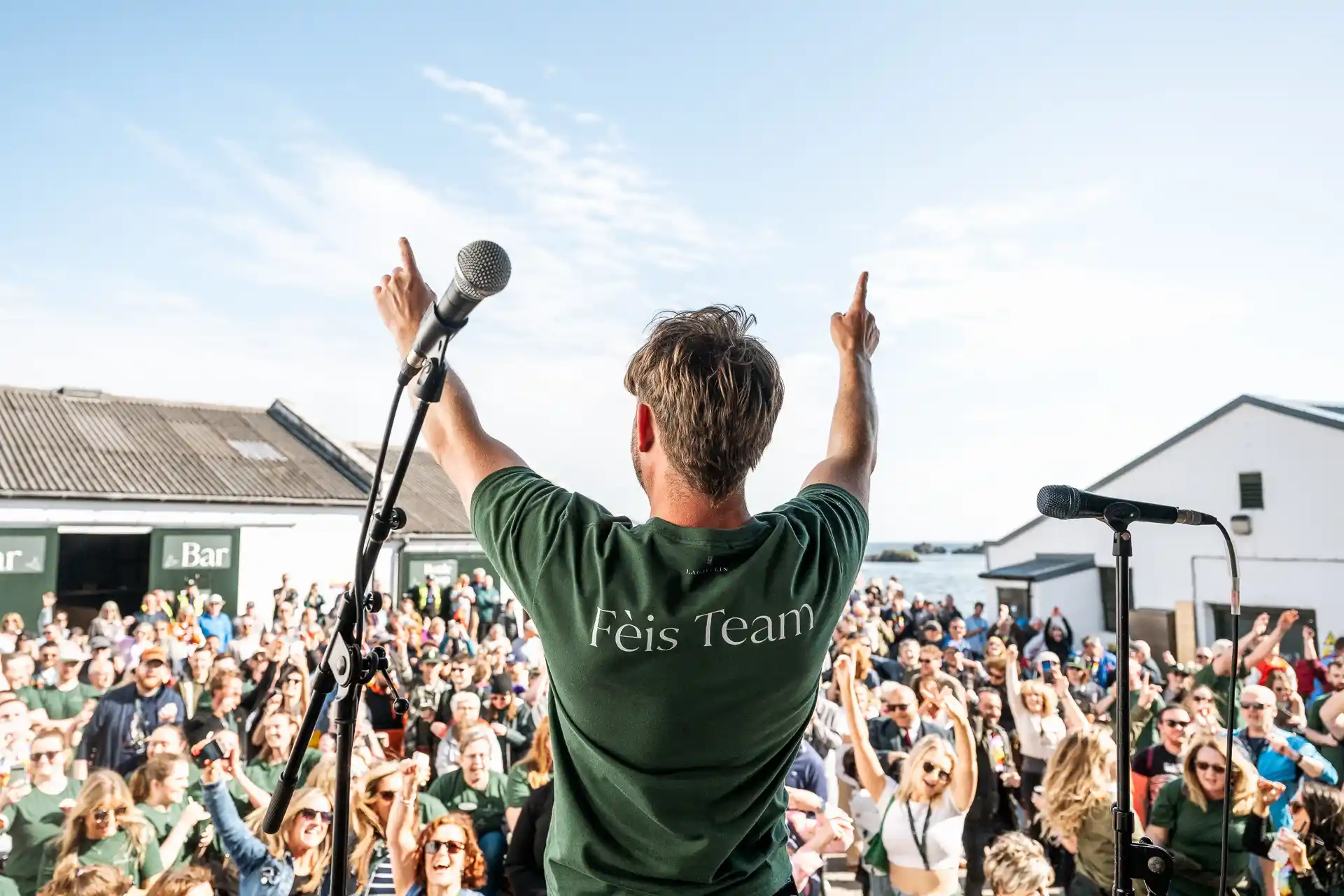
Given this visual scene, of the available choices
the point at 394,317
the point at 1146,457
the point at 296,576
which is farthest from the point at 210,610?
the point at 1146,457

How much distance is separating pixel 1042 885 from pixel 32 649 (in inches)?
301

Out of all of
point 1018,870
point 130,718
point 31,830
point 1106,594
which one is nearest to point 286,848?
point 31,830

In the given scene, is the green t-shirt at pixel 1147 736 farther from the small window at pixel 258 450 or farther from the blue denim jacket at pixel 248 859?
the small window at pixel 258 450

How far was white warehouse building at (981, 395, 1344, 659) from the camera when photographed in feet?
49.7

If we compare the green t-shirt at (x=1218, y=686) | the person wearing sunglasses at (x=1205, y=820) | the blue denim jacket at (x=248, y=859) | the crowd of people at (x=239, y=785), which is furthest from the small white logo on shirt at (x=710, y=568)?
the green t-shirt at (x=1218, y=686)

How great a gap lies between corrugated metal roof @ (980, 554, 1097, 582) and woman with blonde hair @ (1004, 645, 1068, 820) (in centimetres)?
1236

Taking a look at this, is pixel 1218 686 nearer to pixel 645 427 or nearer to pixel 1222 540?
pixel 645 427

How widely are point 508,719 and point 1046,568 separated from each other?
1452 centimetres

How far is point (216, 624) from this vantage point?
1246cm

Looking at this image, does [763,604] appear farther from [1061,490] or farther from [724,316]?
[1061,490]

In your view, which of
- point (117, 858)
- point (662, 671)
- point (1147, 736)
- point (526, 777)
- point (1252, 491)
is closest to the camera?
point (662, 671)

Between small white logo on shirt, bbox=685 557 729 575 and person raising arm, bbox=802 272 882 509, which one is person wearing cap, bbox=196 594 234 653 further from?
small white logo on shirt, bbox=685 557 729 575

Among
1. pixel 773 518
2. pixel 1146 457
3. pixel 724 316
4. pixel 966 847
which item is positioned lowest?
pixel 966 847

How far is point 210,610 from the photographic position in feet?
43.1
